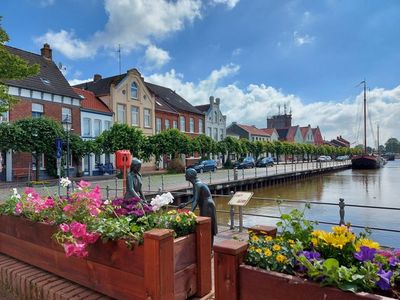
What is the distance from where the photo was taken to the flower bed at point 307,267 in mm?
1670

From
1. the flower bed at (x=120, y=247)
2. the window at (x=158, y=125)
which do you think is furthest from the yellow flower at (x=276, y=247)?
the window at (x=158, y=125)

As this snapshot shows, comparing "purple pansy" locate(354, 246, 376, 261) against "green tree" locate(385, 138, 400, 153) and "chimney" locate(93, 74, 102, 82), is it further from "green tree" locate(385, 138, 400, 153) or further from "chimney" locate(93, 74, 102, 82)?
"green tree" locate(385, 138, 400, 153)

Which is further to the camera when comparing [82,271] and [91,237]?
[82,271]

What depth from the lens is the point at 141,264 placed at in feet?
8.02

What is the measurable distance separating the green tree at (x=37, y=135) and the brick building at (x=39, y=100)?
1.42 meters

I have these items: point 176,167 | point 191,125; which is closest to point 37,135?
point 176,167

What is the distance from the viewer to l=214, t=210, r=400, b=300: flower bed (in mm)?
1670

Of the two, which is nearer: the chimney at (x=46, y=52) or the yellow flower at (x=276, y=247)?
the yellow flower at (x=276, y=247)

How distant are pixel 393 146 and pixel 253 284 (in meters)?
184

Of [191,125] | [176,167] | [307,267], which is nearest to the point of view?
[307,267]

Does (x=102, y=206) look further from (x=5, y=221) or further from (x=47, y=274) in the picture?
(x=5, y=221)

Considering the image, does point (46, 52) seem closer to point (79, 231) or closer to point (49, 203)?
point (49, 203)

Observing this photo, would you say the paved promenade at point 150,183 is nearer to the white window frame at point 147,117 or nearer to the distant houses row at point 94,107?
Answer: the distant houses row at point 94,107

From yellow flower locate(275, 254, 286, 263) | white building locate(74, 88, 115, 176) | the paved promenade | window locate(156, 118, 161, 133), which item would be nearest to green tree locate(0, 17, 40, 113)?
the paved promenade
